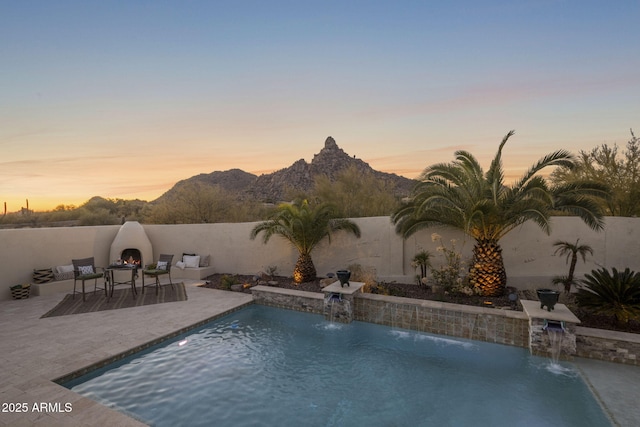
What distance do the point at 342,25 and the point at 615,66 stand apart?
822cm

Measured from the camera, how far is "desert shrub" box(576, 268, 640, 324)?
6039 millimetres

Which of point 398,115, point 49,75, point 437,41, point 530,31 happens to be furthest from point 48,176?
point 530,31

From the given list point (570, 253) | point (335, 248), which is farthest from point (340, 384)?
point (570, 253)

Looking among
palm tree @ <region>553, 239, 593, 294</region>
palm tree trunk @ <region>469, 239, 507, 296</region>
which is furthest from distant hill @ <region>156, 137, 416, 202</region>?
palm tree trunk @ <region>469, 239, 507, 296</region>

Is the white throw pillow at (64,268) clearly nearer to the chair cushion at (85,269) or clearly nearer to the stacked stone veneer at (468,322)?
the chair cushion at (85,269)

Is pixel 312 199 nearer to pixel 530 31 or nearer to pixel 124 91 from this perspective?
pixel 124 91

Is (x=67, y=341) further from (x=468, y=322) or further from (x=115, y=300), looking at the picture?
(x=468, y=322)

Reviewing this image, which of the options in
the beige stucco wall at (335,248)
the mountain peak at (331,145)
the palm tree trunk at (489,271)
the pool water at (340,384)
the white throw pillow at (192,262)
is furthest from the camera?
the mountain peak at (331,145)

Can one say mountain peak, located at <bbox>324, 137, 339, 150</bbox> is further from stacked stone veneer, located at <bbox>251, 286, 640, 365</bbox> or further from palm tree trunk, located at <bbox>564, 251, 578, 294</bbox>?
palm tree trunk, located at <bbox>564, 251, 578, 294</bbox>

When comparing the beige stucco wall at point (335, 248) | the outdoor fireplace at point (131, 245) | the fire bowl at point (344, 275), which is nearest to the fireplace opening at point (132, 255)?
the outdoor fireplace at point (131, 245)

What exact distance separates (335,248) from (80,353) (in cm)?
761

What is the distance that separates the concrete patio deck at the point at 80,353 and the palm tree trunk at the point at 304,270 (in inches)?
76.6

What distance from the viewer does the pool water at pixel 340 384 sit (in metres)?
4.21

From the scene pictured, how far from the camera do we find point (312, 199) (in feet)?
53.3
